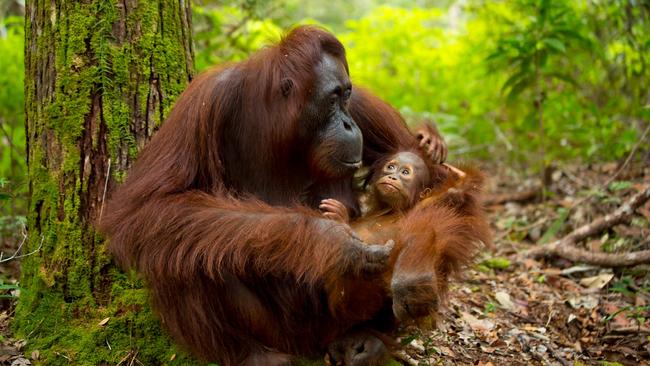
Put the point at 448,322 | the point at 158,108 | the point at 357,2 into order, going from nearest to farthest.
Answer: the point at 158,108 < the point at 448,322 < the point at 357,2

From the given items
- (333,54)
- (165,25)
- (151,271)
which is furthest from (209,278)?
(165,25)

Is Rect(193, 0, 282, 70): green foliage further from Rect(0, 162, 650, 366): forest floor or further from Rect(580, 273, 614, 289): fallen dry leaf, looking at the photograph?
Rect(580, 273, 614, 289): fallen dry leaf

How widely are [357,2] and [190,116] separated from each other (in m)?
23.2

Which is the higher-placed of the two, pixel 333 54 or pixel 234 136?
pixel 333 54

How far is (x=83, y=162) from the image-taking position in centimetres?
365

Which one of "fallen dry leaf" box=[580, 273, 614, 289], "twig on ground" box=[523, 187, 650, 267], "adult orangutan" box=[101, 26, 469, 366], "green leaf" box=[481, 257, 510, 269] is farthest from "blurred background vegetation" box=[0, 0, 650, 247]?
"adult orangutan" box=[101, 26, 469, 366]

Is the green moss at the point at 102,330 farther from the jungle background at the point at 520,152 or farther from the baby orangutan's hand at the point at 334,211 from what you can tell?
the baby orangutan's hand at the point at 334,211

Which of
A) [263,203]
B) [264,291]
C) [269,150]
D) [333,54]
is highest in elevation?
[333,54]

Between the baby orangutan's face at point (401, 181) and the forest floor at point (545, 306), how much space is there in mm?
773

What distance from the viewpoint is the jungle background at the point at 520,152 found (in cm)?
426

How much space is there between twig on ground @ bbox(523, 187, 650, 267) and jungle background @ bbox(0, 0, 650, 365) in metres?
0.02

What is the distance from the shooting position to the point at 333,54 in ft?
11.6

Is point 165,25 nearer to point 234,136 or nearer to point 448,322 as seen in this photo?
point 234,136

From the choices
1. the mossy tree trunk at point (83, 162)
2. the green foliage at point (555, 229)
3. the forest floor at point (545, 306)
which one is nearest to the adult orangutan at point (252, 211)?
the mossy tree trunk at point (83, 162)
